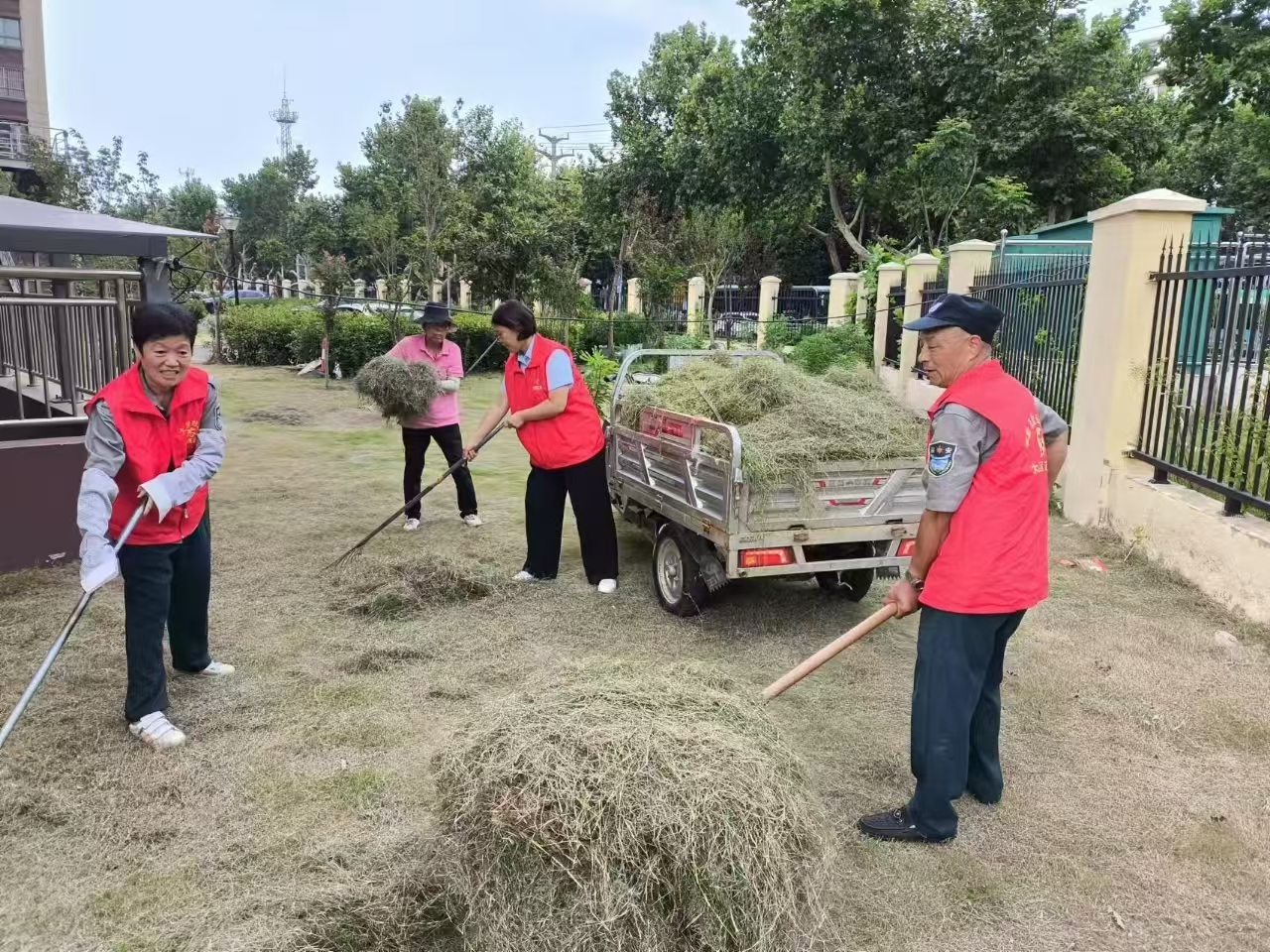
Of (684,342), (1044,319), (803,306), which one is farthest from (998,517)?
(803,306)

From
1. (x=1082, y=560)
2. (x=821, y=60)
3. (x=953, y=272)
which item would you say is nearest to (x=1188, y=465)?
(x=1082, y=560)

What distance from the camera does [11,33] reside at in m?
41.9

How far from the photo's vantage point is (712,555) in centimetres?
473

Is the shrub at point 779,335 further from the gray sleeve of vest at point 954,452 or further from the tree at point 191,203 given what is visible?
the tree at point 191,203

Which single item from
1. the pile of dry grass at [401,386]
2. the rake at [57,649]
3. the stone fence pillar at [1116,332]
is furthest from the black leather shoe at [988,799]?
the pile of dry grass at [401,386]

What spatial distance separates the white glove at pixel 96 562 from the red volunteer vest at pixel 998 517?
2.66 m

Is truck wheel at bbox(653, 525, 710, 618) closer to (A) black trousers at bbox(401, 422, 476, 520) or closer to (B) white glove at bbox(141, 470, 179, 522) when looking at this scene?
(A) black trousers at bbox(401, 422, 476, 520)

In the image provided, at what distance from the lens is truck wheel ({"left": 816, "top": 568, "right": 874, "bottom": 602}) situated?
5145mm

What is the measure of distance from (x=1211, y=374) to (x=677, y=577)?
358 centimetres

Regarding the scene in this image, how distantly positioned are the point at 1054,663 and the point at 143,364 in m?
4.25

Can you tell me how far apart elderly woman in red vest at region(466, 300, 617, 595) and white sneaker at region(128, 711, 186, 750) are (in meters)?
2.42

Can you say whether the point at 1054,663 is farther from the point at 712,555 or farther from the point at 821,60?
the point at 821,60

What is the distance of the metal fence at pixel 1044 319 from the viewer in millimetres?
7688

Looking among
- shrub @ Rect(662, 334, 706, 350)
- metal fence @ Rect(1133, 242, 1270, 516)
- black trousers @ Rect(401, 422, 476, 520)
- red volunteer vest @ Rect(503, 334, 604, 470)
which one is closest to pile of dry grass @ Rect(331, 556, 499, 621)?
red volunteer vest @ Rect(503, 334, 604, 470)
